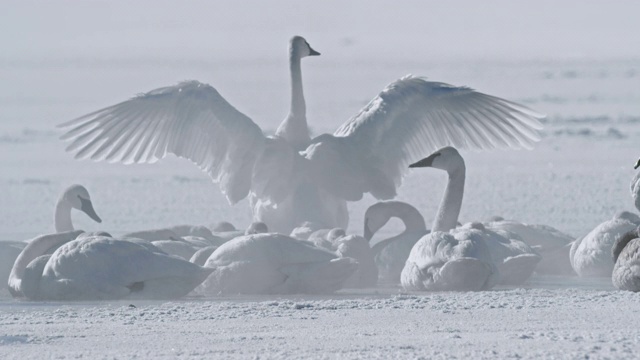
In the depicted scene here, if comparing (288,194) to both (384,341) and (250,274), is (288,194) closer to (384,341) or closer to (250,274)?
(250,274)

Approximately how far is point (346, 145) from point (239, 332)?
661 centimetres

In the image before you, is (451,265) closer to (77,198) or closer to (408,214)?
(408,214)

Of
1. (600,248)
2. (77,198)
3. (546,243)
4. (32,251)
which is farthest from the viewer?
(77,198)

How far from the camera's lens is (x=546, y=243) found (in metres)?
11.7

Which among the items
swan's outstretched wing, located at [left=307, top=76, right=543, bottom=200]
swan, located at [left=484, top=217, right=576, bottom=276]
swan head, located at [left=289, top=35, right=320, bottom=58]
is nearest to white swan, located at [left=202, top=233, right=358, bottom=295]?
swan, located at [left=484, top=217, right=576, bottom=276]

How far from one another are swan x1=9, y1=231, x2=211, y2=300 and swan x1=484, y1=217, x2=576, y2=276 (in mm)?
3425

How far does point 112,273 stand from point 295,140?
511 cm

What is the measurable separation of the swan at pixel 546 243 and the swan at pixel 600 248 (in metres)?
0.54

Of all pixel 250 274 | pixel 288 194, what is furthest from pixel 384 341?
pixel 288 194

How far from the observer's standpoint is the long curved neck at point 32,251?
894cm

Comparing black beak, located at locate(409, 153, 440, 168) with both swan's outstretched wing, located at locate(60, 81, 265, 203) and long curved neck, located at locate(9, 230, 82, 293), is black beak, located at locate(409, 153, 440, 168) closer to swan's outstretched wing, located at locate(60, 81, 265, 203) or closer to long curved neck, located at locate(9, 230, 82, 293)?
swan's outstretched wing, located at locate(60, 81, 265, 203)

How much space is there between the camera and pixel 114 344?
604 cm

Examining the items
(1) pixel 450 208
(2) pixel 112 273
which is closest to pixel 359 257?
(1) pixel 450 208

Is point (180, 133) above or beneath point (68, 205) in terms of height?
above
